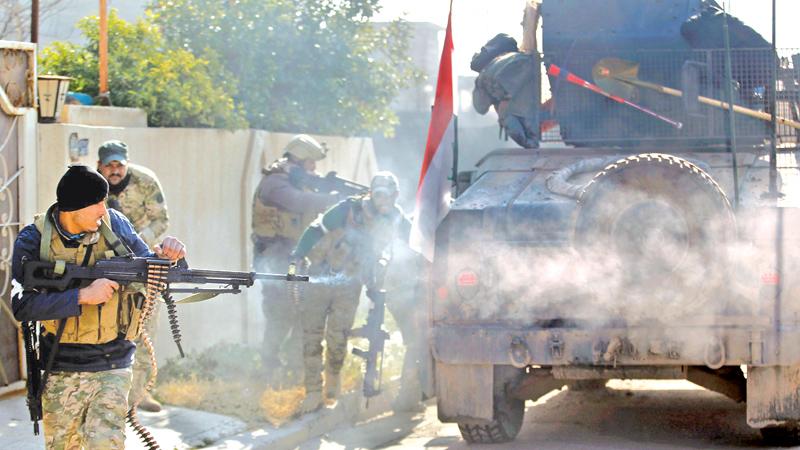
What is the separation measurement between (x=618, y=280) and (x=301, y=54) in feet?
23.7

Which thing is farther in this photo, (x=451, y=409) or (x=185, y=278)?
(x=451, y=409)

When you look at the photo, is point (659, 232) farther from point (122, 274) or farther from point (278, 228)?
point (278, 228)

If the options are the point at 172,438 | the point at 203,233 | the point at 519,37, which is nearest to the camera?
the point at 172,438

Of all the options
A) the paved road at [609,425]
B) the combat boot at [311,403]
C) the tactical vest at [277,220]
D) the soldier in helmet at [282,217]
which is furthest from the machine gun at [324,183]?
the combat boot at [311,403]

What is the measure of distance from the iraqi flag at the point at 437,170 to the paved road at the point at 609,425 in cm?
138

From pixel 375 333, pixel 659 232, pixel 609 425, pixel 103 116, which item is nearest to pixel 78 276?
pixel 659 232

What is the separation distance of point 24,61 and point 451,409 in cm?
373

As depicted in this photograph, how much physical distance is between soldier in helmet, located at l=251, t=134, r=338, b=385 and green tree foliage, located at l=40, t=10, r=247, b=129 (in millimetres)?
1098

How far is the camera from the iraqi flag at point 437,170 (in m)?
8.03

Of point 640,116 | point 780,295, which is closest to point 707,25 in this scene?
point 640,116

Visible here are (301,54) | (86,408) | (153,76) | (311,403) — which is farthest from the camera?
(301,54)

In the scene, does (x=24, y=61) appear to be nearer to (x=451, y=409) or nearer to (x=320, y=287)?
(x=320, y=287)

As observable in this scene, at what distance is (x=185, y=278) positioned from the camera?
19.2ft

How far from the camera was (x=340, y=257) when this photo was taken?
9.77m
